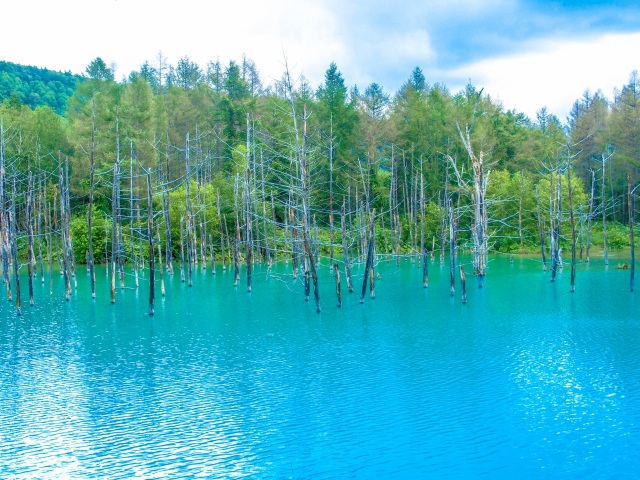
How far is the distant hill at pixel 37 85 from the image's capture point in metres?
71.2

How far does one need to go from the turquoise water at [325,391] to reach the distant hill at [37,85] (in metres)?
52.4

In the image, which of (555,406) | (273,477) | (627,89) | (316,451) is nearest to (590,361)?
(555,406)

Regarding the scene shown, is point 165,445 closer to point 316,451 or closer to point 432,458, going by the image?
point 316,451

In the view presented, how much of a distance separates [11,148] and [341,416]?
1691 inches

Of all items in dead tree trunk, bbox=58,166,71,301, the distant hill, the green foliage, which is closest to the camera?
dead tree trunk, bbox=58,166,71,301

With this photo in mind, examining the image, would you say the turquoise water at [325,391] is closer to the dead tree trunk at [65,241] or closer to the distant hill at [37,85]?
the dead tree trunk at [65,241]

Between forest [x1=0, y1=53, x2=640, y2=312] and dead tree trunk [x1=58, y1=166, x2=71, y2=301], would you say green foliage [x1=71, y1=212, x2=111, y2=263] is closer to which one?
forest [x1=0, y1=53, x2=640, y2=312]

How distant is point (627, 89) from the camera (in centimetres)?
5703

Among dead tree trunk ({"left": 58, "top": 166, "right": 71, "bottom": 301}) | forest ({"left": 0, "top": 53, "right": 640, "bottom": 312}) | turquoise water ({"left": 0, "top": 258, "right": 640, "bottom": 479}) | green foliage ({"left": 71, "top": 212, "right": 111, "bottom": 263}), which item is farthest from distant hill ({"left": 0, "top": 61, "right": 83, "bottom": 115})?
turquoise water ({"left": 0, "top": 258, "right": 640, "bottom": 479})

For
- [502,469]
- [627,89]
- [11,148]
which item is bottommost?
[502,469]

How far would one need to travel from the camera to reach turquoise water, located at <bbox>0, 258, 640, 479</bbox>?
34.1 ft

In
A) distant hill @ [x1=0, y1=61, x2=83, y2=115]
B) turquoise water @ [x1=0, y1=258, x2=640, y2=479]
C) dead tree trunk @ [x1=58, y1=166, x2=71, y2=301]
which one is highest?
distant hill @ [x1=0, y1=61, x2=83, y2=115]

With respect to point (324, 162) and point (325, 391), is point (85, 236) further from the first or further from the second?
point (325, 391)

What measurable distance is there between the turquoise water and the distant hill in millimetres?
52351
